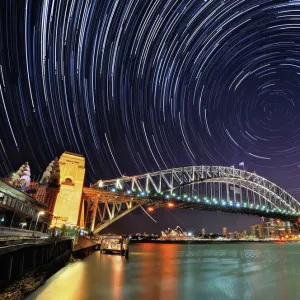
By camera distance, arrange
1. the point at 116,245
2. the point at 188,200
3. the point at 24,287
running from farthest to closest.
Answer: the point at 188,200 < the point at 116,245 < the point at 24,287

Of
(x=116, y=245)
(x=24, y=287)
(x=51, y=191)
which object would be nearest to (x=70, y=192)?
(x=51, y=191)

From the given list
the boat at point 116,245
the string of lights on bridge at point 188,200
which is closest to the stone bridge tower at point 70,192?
the boat at point 116,245

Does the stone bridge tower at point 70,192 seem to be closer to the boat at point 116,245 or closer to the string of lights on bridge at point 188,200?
the boat at point 116,245

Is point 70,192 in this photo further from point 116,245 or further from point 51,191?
point 116,245

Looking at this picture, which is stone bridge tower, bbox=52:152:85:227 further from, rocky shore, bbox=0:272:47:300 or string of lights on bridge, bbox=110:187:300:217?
rocky shore, bbox=0:272:47:300

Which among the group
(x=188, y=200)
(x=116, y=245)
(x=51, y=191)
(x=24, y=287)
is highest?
(x=188, y=200)

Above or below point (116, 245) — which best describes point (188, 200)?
above

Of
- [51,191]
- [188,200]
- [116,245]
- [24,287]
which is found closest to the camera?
[24,287]
